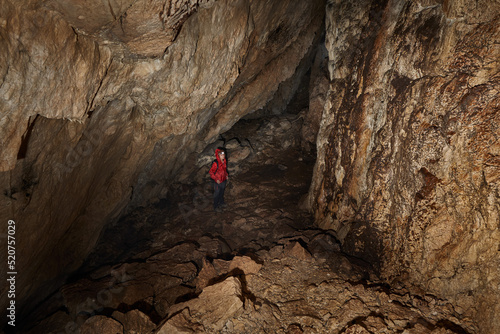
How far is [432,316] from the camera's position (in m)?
3.64

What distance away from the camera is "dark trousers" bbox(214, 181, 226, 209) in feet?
27.8

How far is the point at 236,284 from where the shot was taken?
4203mm

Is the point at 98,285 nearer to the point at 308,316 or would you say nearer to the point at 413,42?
the point at 308,316

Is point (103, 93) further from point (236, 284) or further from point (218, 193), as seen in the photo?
point (218, 193)

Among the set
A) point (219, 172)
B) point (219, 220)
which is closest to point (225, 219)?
point (219, 220)

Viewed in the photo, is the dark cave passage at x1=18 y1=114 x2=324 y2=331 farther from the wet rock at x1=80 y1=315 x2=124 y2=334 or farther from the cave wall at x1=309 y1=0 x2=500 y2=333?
the cave wall at x1=309 y1=0 x2=500 y2=333

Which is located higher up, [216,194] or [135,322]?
[216,194]

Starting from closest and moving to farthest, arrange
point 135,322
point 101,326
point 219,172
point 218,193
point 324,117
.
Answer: point 101,326
point 135,322
point 324,117
point 219,172
point 218,193

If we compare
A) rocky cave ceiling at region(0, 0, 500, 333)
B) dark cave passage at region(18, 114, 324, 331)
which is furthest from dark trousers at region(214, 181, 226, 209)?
rocky cave ceiling at region(0, 0, 500, 333)

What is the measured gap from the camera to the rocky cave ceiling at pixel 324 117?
343cm

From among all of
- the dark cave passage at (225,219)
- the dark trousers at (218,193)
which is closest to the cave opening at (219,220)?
the dark cave passage at (225,219)

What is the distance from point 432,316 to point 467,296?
0.48 meters

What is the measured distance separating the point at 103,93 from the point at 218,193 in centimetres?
453

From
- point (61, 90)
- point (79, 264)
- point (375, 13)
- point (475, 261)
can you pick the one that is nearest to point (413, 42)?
point (375, 13)
